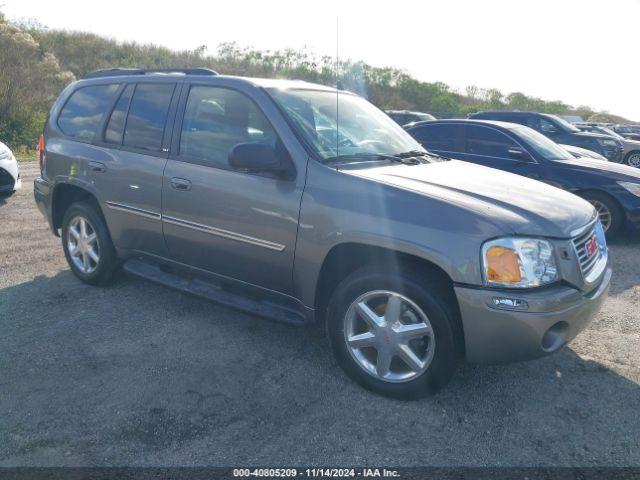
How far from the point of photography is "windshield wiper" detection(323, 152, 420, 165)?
3537mm

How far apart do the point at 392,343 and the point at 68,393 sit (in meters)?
1.94

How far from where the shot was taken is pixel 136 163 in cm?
429

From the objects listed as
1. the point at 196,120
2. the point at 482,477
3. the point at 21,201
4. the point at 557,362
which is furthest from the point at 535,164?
the point at 21,201

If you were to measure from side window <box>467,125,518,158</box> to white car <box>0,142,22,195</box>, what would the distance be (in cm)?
677

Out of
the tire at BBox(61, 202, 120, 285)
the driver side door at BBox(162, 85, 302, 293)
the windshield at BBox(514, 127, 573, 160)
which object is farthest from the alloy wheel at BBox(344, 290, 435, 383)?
the windshield at BBox(514, 127, 573, 160)

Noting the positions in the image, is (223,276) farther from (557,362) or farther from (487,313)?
(557,362)

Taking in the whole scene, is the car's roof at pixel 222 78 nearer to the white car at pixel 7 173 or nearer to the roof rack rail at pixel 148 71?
the roof rack rail at pixel 148 71

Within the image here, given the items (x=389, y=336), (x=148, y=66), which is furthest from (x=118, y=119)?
(x=148, y=66)

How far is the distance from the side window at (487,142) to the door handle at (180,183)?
17.5 feet

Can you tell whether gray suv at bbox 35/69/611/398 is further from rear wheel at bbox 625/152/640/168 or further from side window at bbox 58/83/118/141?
rear wheel at bbox 625/152/640/168

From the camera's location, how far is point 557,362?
3.69 m

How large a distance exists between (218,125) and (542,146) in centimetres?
552

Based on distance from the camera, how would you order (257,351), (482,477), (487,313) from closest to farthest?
1. (482,477)
2. (487,313)
3. (257,351)

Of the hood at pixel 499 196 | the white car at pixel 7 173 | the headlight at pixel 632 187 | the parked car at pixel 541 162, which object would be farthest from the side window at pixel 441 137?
the white car at pixel 7 173
